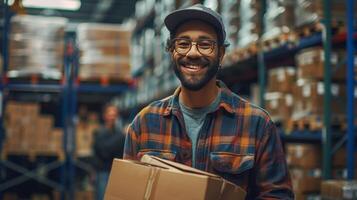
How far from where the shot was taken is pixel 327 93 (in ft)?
17.4

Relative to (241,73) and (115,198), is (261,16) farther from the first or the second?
(115,198)

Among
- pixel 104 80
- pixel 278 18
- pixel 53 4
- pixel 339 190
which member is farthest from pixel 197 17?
pixel 53 4

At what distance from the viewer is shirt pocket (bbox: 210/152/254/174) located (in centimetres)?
245

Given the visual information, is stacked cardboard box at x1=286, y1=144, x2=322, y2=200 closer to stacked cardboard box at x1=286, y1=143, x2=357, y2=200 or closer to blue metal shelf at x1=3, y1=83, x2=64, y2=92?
stacked cardboard box at x1=286, y1=143, x2=357, y2=200

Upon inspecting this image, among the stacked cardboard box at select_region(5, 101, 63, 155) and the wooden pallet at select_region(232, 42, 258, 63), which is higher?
the wooden pallet at select_region(232, 42, 258, 63)

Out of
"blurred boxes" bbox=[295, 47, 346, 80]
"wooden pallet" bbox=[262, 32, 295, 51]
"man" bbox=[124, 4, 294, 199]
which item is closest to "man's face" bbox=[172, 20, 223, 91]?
"man" bbox=[124, 4, 294, 199]

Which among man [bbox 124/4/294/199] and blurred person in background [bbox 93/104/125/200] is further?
blurred person in background [bbox 93/104/125/200]

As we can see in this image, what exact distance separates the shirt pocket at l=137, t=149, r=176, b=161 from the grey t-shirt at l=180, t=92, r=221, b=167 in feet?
0.34

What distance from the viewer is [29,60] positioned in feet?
28.7

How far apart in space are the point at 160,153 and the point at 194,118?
23 cm

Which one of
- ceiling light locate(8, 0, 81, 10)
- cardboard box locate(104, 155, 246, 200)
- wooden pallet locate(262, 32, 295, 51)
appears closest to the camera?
cardboard box locate(104, 155, 246, 200)

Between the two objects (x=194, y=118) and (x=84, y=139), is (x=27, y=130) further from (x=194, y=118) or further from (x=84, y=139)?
(x=194, y=118)

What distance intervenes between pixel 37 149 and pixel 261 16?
479 cm

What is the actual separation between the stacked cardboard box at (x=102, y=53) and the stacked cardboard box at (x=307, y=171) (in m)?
4.23
